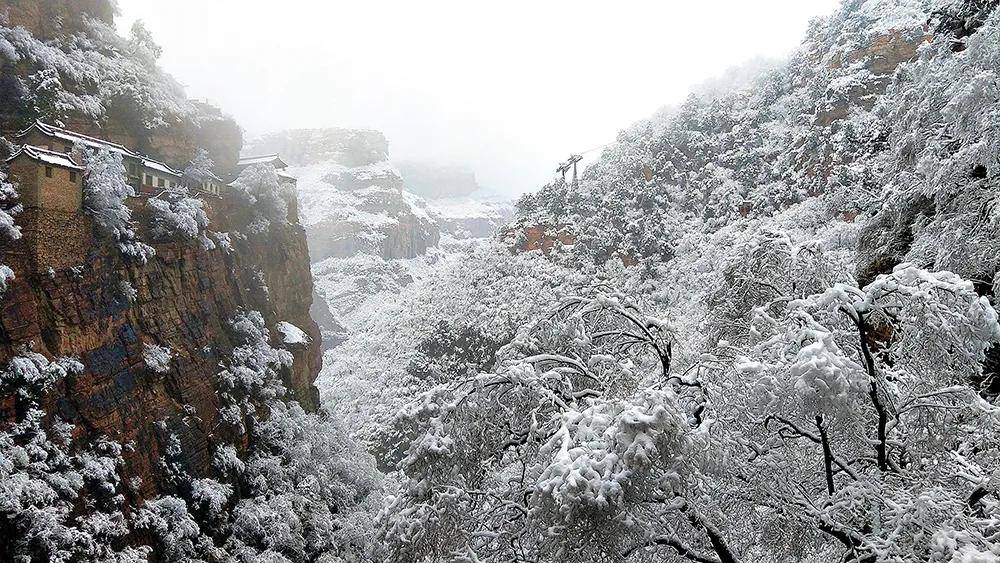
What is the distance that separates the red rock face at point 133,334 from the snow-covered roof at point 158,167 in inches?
111

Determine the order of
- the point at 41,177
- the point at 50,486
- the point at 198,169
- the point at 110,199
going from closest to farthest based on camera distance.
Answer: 1. the point at 50,486
2. the point at 41,177
3. the point at 110,199
4. the point at 198,169

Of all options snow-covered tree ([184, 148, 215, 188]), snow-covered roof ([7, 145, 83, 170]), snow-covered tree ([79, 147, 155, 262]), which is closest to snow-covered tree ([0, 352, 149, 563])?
snow-covered tree ([79, 147, 155, 262])

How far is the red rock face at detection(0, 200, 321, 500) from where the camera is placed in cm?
1389

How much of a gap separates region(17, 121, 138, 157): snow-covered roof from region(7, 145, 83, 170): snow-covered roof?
1337mm

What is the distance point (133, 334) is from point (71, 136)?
7.00 m

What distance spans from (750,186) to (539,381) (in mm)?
41797

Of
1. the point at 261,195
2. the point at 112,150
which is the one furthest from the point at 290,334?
the point at 112,150

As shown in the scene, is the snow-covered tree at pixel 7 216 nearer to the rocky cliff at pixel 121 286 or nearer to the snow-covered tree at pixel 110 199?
the rocky cliff at pixel 121 286

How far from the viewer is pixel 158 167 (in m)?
21.6

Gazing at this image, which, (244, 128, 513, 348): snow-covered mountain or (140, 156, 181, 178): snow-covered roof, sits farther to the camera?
(244, 128, 513, 348): snow-covered mountain

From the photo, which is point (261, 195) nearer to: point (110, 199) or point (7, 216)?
point (110, 199)

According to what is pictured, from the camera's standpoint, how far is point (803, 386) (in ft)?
8.66

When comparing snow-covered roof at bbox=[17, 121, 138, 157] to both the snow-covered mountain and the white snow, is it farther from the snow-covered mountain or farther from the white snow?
the snow-covered mountain

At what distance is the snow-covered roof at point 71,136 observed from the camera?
52.9 ft
